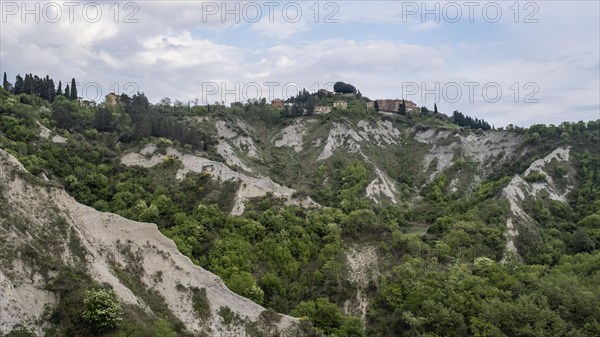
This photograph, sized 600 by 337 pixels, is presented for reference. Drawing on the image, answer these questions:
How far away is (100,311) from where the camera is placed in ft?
81.5

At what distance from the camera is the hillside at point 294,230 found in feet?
99.1

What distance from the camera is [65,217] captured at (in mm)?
31422

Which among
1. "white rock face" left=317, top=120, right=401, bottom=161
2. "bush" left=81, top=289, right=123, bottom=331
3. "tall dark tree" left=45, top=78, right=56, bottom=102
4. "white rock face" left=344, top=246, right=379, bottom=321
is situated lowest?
"white rock face" left=344, top=246, right=379, bottom=321

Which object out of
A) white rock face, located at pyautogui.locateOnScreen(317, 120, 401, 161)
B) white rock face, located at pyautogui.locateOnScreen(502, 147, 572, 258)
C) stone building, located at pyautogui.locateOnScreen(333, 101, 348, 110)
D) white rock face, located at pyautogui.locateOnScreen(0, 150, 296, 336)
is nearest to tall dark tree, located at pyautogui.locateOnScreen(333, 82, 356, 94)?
stone building, located at pyautogui.locateOnScreen(333, 101, 348, 110)

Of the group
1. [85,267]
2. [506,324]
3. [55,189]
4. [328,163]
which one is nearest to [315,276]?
[506,324]

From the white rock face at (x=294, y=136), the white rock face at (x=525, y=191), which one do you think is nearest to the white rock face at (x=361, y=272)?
the white rock face at (x=525, y=191)

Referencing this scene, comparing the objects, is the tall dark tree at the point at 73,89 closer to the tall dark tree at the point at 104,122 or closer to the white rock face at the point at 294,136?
the tall dark tree at the point at 104,122

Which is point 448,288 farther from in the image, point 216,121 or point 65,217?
point 216,121

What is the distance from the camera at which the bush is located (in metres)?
24.8

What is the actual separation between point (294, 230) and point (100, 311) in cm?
2106

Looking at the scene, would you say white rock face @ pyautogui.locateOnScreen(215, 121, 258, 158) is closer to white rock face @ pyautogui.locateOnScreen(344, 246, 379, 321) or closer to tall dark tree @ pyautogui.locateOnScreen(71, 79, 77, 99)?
tall dark tree @ pyautogui.locateOnScreen(71, 79, 77, 99)

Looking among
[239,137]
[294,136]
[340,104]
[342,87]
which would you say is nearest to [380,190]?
[294,136]

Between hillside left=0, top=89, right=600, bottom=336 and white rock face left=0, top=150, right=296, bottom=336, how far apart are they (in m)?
0.10

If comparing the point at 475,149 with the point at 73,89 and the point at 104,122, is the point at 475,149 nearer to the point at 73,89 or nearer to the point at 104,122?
the point at 104,122
